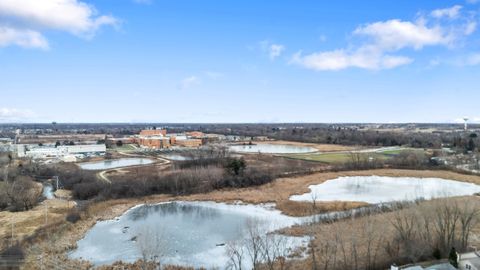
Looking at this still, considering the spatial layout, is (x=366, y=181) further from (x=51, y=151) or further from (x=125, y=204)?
(x=51, y=151)

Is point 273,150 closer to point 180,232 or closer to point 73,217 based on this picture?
point 73,217

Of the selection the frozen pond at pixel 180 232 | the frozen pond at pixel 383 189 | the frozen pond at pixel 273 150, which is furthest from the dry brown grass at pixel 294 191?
the frozen pond at pixel 273 150

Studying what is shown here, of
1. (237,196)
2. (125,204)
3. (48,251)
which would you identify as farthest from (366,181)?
(48,251)

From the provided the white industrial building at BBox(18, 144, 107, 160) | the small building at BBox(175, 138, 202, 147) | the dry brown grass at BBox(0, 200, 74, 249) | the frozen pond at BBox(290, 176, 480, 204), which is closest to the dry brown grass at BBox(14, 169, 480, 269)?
the dry brown grass at BBox(0, 200, 74, 249)

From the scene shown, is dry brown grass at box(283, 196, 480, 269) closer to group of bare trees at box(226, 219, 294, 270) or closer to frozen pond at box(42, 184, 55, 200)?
group of bare trees at box(226, 219, 294, 270)

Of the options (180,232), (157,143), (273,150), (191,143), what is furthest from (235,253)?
(157,143)

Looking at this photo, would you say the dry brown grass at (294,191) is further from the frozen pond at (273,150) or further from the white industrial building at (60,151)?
the white industrial building at (60,151)
